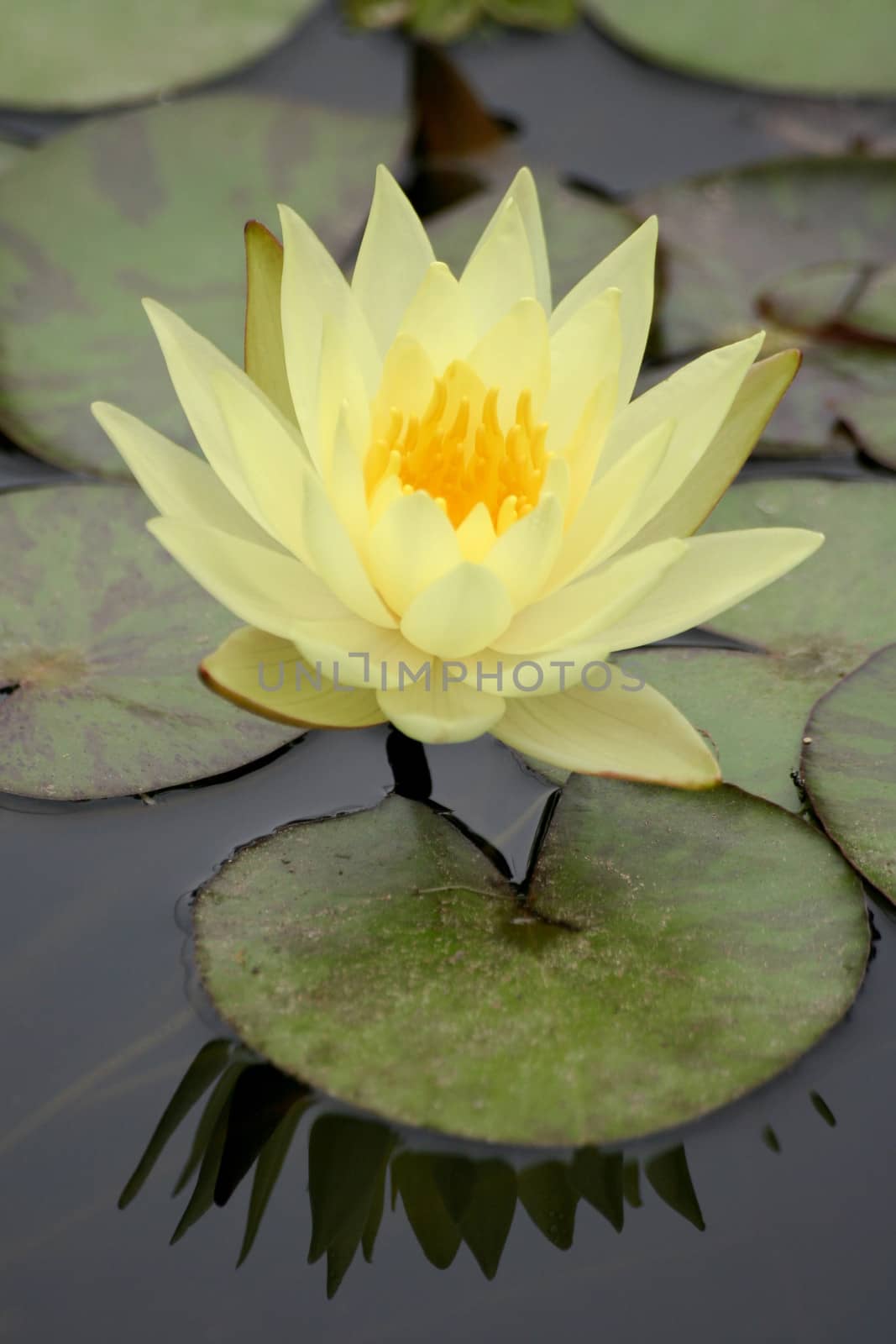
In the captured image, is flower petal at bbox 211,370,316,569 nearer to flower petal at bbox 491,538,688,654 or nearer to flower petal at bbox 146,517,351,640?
flower petal at bbox 146,517,351,640

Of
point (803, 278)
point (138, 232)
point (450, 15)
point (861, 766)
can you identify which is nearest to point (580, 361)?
point (861, 766)

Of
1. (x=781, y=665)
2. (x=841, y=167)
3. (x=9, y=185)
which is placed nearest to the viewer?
(x=781, y=665)

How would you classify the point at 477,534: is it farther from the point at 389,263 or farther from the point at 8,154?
the point at 8,154

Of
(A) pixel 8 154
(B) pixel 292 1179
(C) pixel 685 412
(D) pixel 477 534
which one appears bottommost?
(B) pixel 292 1179

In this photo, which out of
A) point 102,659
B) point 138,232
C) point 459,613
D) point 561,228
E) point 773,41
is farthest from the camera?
point 773,41

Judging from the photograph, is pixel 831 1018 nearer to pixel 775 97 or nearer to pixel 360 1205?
pixel 360 1205

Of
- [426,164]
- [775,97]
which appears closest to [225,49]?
[426,164]

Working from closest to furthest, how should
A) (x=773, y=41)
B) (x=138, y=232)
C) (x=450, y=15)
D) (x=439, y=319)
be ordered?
(x=439, y=319) < (x=138, y=232) < (x=773, y=41) < (x=450, y=15)
